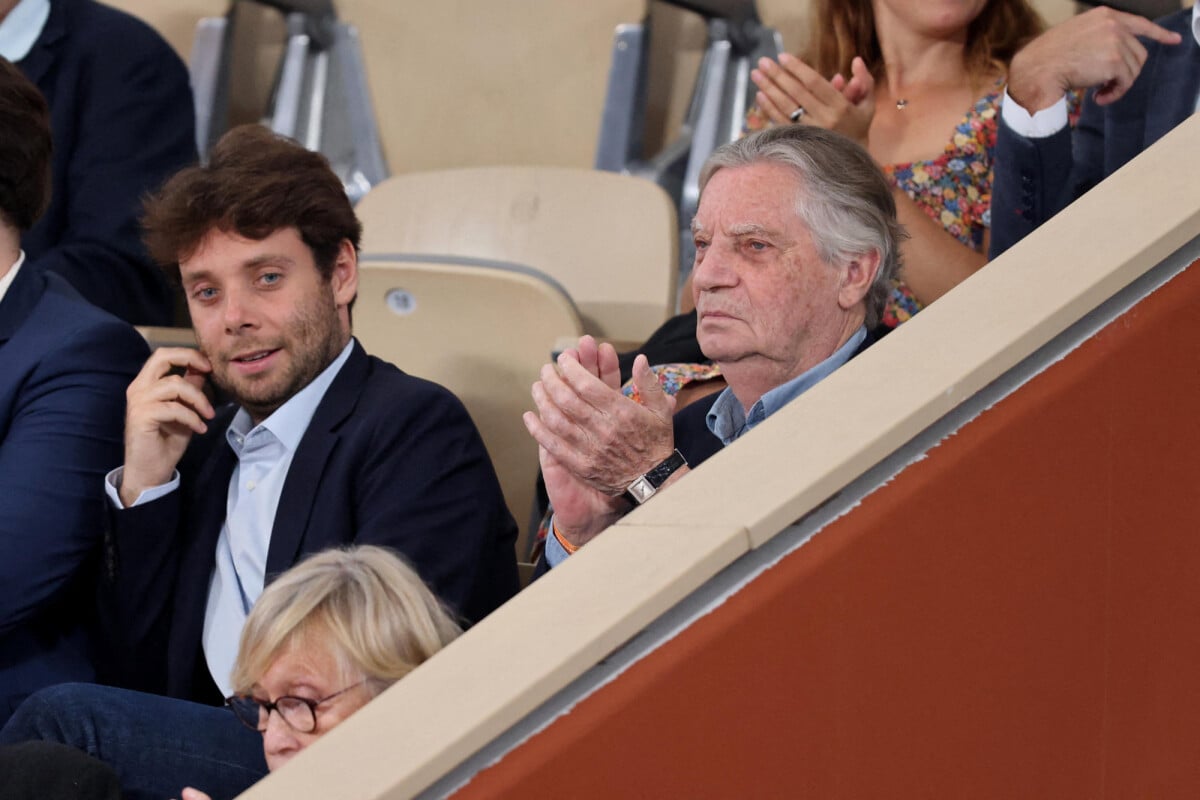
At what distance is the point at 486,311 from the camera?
1962mm

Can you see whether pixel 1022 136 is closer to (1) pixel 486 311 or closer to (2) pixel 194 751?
(1) pixel 486 311

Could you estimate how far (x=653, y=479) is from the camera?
1274 mm

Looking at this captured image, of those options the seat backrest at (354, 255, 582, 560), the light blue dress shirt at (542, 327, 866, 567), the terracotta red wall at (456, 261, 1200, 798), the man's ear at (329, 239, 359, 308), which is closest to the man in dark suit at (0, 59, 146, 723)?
the man's ear at (329, 239, 359, 308)

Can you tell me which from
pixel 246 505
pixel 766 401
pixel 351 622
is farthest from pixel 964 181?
pixel 351 622

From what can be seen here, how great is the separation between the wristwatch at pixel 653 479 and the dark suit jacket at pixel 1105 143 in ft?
1.87

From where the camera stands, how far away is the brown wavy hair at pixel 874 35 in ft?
6.61

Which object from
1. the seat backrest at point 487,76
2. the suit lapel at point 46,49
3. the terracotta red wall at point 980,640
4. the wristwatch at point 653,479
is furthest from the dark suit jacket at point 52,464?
the seat backrest at point 487,76

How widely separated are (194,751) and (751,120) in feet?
3.81

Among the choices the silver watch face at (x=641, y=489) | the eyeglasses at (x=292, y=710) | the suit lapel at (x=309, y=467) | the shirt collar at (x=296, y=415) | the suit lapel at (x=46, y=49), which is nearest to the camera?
the eyeglasses at (x=292, y=710)

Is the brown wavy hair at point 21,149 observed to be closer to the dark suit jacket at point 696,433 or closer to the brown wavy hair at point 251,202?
the brown wavy hair at point 251,202

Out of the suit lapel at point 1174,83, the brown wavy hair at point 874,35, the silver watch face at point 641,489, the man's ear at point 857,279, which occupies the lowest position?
the silver watch face at point 641,489

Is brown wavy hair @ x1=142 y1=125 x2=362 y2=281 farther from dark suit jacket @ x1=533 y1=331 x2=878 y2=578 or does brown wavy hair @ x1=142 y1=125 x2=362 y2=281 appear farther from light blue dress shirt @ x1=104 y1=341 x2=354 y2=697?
dark suit jacket @ x1=533 y1=331 x2=878 y2=578

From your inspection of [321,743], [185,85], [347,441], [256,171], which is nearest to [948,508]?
[321,743]

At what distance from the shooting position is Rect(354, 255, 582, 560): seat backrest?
1922mm
